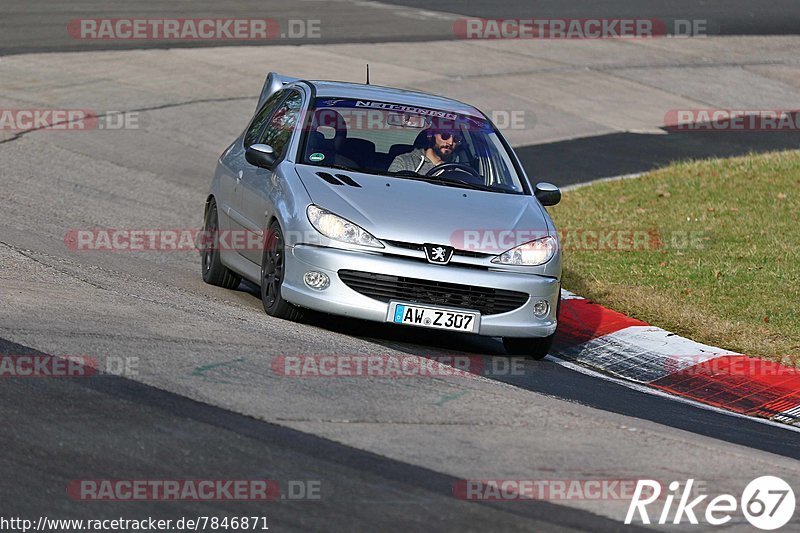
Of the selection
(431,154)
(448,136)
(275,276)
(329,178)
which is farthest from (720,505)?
(448,136)

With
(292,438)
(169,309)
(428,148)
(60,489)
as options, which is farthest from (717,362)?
(60,489)

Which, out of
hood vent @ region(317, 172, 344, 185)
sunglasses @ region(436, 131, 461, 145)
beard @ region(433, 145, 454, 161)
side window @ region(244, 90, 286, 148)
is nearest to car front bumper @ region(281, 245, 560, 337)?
hood vent @ region(317, 172, 344, 185)

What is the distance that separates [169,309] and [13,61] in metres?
13.2

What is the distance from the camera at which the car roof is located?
1088 cm

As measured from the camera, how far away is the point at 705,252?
1334cm

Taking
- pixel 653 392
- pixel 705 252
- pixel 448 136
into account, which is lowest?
pixel 705 252

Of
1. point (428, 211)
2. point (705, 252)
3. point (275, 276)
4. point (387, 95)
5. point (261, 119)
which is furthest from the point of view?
point (705, 252)

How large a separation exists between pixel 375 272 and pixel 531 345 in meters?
1.43

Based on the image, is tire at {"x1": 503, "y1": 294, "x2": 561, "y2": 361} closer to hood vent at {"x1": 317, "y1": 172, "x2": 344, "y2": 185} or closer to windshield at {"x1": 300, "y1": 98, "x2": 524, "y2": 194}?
windshield at {"x1": 300, "y1": 98, "x2": 524, "y2": 194}

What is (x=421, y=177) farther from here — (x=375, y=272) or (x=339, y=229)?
(x=375, y=272)

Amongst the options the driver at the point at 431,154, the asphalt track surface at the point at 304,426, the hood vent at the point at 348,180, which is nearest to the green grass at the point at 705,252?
the asphalt track surface at the point at 304,426

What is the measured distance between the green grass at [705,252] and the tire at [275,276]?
10.4 ft

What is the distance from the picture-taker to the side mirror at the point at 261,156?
1016 cm

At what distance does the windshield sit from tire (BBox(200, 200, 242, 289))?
1395 millimetres
